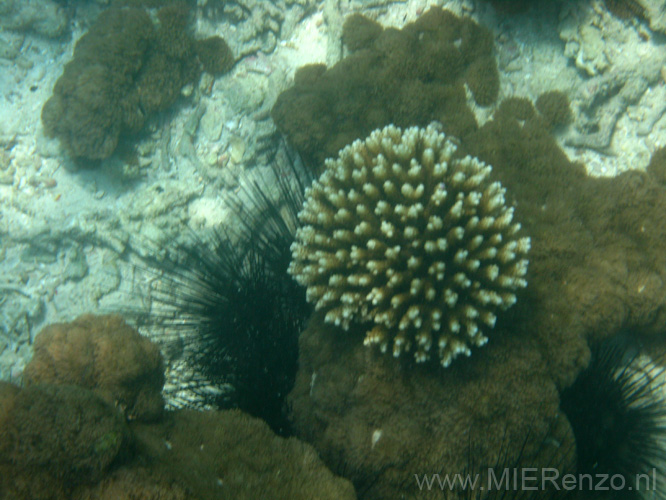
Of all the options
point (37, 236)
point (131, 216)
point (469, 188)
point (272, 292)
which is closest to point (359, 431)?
point (272, 292)

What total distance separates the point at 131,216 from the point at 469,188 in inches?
205

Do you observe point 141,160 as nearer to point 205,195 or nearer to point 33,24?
point 205,195

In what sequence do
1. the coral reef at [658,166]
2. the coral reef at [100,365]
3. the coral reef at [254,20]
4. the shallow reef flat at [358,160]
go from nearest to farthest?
the coral reef at [100,365], the shallow reef flat at [358,160], the coral reef at [658,166], the coral reef at [254,20]

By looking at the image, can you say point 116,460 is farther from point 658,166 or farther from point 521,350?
point 658,166

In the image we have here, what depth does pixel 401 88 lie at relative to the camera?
4.36m

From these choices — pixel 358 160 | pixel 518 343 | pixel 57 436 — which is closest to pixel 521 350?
pixel 518 343

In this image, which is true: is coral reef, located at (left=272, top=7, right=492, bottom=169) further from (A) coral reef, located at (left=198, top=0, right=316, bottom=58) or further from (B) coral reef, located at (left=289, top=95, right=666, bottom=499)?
(A) coral reef, located at (left=198, top=0, right=316, bottom=58)

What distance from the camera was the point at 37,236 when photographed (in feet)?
21.2

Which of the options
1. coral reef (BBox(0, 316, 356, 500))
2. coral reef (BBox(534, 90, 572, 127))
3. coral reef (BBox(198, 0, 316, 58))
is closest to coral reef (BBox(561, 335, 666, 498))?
coral reef (BBox(0, 316, 356, 500))

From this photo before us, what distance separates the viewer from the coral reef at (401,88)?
428cm

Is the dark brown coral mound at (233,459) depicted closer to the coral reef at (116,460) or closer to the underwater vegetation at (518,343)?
the coral reef at (116,460)

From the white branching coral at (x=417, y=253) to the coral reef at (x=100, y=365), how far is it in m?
1.39

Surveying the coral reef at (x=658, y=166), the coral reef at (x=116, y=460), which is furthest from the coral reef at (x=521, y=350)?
the coral reef at (x=116, y=460)

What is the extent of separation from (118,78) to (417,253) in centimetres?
520
